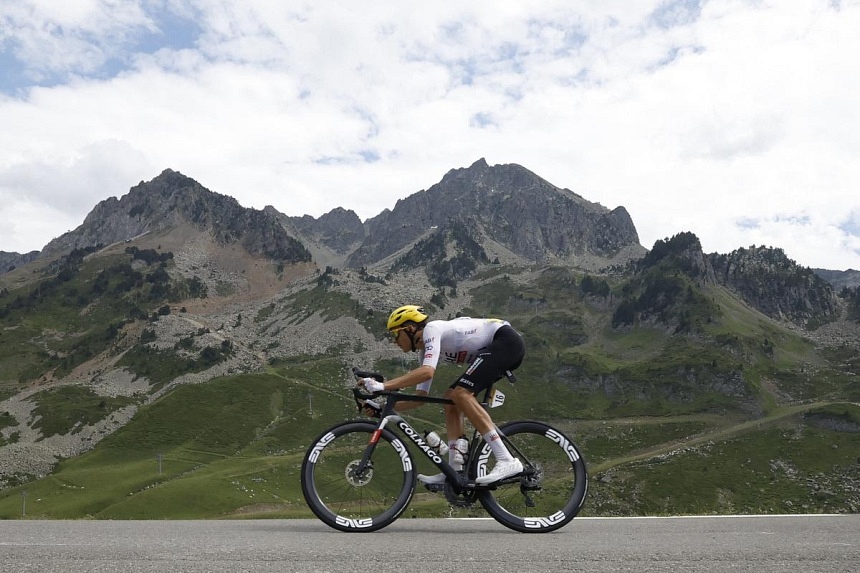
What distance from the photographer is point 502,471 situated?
9.16 metres

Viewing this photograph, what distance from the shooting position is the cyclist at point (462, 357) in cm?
920

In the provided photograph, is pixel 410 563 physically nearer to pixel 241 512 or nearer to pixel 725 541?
pixel 725 541

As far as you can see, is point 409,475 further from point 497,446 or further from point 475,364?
point 475,364

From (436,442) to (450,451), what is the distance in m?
0.28

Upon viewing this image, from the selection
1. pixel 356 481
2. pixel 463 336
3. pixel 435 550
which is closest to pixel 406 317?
pixel 463 336

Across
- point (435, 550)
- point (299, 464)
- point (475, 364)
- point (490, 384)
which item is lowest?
point (299, 464)

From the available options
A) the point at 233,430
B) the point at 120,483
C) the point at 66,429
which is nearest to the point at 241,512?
the point at 120,483

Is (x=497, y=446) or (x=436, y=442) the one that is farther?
(x=436, y=442)

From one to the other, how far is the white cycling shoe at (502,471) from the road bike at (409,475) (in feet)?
0.23

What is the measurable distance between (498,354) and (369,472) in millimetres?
2889

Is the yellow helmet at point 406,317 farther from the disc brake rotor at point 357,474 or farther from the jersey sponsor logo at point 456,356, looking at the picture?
the disc brake rotor at point 357,474

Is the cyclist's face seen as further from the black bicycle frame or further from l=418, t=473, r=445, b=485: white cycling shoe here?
l=418, t=473, r=445, b=485: white cycling shoe

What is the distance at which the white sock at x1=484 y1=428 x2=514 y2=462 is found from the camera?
30.2ft

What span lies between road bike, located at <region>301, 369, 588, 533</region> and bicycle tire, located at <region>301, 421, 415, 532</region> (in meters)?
0.01
